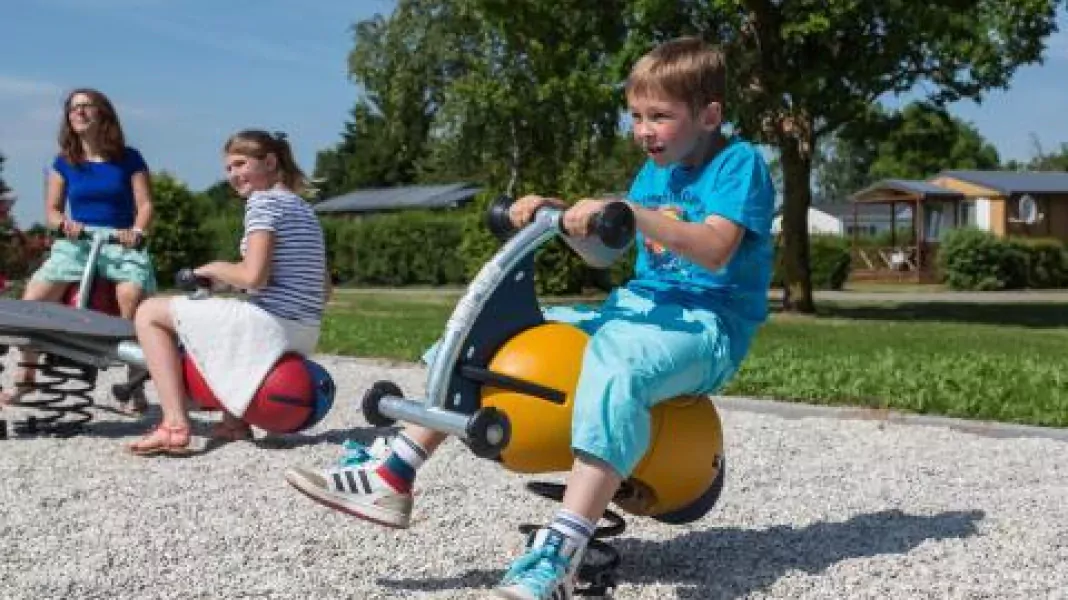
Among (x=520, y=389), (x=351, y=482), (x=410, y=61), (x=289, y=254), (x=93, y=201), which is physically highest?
(x=410, y=61)

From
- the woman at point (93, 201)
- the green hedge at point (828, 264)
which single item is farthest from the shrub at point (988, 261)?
the woman at point (93, 201)

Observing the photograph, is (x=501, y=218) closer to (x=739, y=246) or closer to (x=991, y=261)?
(x=739, y=246)

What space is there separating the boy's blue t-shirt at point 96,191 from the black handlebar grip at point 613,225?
13.5 ft

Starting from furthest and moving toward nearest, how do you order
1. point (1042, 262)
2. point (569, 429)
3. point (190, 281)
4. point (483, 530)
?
point (1042, 262), point (190, 281), point (483, 530), point (569, 429)

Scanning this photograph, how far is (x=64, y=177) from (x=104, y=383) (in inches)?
88.4

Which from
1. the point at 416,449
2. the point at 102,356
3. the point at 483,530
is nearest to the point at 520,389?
the point at 416,449

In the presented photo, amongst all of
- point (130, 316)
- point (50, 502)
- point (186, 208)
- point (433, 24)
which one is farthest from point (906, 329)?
point (433, 24)

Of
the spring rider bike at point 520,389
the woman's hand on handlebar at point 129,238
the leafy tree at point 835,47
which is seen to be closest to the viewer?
the spring rider bike at point 520,389

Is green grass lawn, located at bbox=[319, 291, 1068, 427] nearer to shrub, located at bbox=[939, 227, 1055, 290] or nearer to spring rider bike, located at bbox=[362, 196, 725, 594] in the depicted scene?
spring rider bike, located at bbox=[362, 196, 725, 594]

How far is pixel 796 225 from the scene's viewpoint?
2038cm

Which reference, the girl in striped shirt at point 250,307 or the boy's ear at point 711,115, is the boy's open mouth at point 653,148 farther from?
the girl in striped shirt at point 250,307

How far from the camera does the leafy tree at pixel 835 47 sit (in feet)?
58.3

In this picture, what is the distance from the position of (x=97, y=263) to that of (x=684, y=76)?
3.99 metres

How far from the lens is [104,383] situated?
8.33 metres
